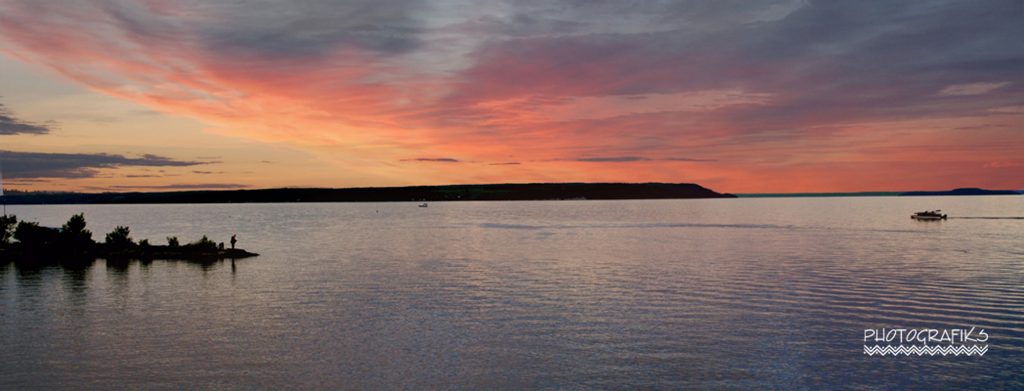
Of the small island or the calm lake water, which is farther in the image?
the small island

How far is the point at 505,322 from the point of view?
1391 inches

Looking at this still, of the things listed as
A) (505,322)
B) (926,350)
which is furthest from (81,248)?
(926,350)

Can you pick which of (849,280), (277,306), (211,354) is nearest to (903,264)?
(849,280)

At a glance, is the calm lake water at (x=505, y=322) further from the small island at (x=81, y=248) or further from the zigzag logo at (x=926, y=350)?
the small island at (x=81, y=248)

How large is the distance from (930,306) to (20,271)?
239 ft

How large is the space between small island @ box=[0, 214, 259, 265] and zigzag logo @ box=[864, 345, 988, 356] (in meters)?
Result: 63.3

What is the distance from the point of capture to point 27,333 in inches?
1289

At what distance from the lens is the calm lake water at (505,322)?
2548 centimetres

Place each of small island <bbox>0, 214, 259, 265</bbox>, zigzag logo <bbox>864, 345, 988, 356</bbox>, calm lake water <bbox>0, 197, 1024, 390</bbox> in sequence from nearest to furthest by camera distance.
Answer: calm lake water <bbox>0, 197, 1024, 390</bbox> < zigzag logo <bbox>864, 345, 988, 356</bbox> < small island <bbox>0, 214, 259, 265</bbox>

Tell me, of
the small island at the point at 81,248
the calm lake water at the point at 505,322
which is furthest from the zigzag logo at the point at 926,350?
the small island at the point at 81,248

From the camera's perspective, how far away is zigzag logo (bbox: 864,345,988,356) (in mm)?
28828

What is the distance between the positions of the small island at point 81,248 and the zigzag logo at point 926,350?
63277mm

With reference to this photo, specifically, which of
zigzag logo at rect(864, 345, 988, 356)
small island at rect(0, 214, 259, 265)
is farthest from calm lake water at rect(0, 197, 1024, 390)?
small island at rect(0, 214, 259, 265)

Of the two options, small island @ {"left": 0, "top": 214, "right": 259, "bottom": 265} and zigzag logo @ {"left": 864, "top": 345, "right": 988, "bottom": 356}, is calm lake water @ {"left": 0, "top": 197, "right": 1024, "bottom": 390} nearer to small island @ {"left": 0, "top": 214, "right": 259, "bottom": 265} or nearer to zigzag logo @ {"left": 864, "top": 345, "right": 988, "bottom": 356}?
zigzag logo @ {"left": 864, "top": 345, "right": 988, "bottom": 356}
